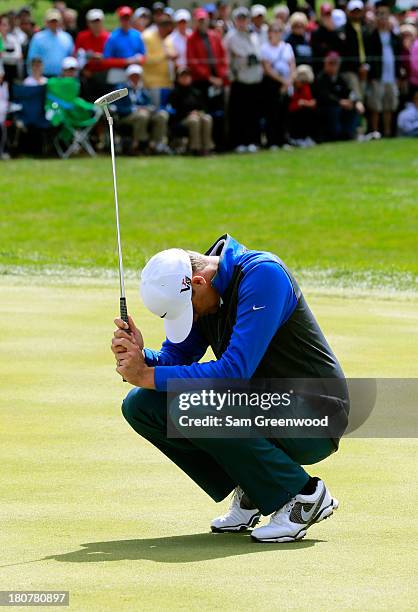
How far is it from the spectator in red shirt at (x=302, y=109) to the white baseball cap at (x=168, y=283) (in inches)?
709

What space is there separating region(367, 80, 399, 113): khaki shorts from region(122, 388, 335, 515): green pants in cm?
1966

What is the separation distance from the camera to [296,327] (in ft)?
17.0

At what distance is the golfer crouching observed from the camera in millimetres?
5016

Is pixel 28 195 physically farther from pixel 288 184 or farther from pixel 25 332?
pixel 25 332

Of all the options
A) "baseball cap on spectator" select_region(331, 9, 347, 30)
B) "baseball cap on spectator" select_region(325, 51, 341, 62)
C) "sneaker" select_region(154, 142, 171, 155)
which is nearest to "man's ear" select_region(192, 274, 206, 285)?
"sneaker" select_region(154, 142, 171, 155)

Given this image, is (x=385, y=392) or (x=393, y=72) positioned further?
(x=393, y=72)

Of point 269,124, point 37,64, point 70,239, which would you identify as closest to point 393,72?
point 269,124

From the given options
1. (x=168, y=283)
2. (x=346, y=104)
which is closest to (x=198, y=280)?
(x=168, y=283)

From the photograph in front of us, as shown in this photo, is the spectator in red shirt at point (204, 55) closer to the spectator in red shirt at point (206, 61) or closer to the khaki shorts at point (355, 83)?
the spectator in red shirt at point (206, 61)

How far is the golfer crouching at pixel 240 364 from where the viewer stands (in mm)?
5016

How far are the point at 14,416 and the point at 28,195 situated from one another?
12.3 meters

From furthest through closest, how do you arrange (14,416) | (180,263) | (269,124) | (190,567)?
(269,124), (14,416), (180,263), (190,567)

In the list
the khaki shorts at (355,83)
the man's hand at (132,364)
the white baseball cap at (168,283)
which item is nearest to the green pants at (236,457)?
the man's hand at (132,364)

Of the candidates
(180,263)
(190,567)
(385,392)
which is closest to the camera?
(190,567)
